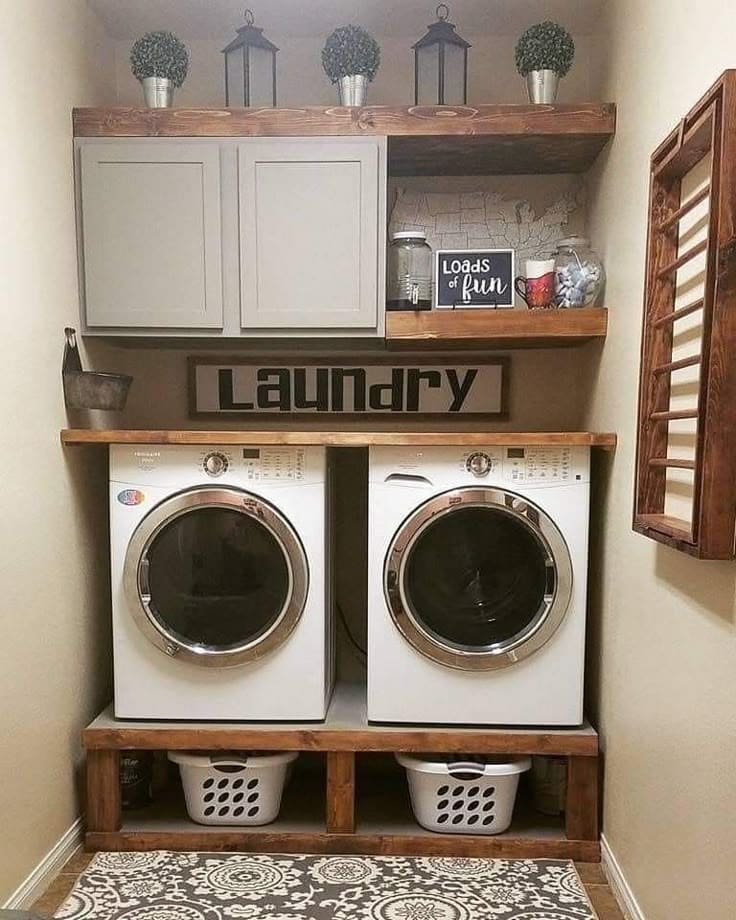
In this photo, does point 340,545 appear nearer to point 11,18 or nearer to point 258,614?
point 258,614

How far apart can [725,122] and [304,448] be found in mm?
1375

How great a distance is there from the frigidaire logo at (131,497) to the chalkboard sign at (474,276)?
1136 mm

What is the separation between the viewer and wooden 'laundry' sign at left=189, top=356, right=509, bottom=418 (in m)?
2.77

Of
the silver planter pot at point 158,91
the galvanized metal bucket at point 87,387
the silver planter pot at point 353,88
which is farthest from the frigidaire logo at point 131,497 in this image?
the silver planter pot at point 353,88

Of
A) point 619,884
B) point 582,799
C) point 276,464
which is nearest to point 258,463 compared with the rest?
point 276,464

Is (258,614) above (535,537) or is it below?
below

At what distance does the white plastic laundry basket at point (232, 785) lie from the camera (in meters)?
2.29

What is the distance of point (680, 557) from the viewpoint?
5.28 ft

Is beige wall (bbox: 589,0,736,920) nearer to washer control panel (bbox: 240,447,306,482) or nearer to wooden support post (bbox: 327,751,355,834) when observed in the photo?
wooden support post (bbox: 327,751,355,834)

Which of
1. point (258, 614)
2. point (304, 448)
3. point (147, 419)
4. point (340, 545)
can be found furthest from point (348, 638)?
point (147, 419)

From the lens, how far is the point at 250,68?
2605 mm

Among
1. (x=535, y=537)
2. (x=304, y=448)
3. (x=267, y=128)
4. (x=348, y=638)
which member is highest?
(x=267, y=128)

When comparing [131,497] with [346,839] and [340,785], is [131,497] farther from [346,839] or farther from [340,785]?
[346,839]

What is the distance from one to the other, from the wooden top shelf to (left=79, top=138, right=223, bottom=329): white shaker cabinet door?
1269 millimetres
